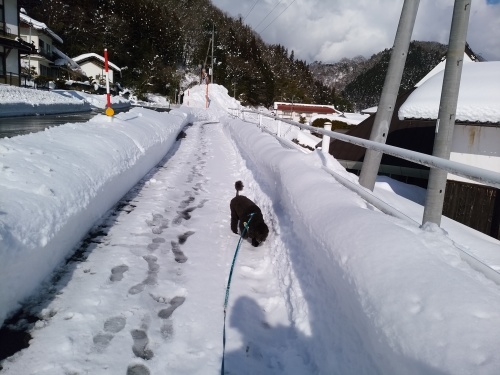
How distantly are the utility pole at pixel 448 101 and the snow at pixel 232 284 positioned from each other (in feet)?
1.57

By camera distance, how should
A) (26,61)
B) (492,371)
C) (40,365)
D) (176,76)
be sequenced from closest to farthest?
1. (492,371)
2. (40,365)
3. (26,61)
4. (176,76)

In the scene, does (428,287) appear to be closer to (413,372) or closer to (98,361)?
(413,372)

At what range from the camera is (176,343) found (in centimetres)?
210

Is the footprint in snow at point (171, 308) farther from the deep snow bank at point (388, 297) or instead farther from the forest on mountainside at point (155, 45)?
the forest on mountainside at point (155, 45)

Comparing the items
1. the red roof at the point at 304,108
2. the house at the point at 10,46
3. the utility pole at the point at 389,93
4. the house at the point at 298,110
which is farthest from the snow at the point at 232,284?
the red roof at the point at 304,108

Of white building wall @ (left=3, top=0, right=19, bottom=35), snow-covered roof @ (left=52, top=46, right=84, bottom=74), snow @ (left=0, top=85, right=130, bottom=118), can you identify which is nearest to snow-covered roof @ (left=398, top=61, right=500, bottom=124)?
snow @ (left=0, top=85, right=130, bottom=118)

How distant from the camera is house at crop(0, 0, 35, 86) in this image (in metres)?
21.2

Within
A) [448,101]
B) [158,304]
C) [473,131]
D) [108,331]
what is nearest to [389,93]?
[448,101]

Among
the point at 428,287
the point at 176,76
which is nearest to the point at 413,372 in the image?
the point at 428,287

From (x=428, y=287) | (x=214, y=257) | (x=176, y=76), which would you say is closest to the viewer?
(x=428, y=287)

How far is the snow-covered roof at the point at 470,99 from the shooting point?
5273mm

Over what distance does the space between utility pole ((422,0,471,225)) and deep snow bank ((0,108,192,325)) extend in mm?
3521

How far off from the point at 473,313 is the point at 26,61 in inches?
1613

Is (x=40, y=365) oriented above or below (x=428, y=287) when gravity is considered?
below
